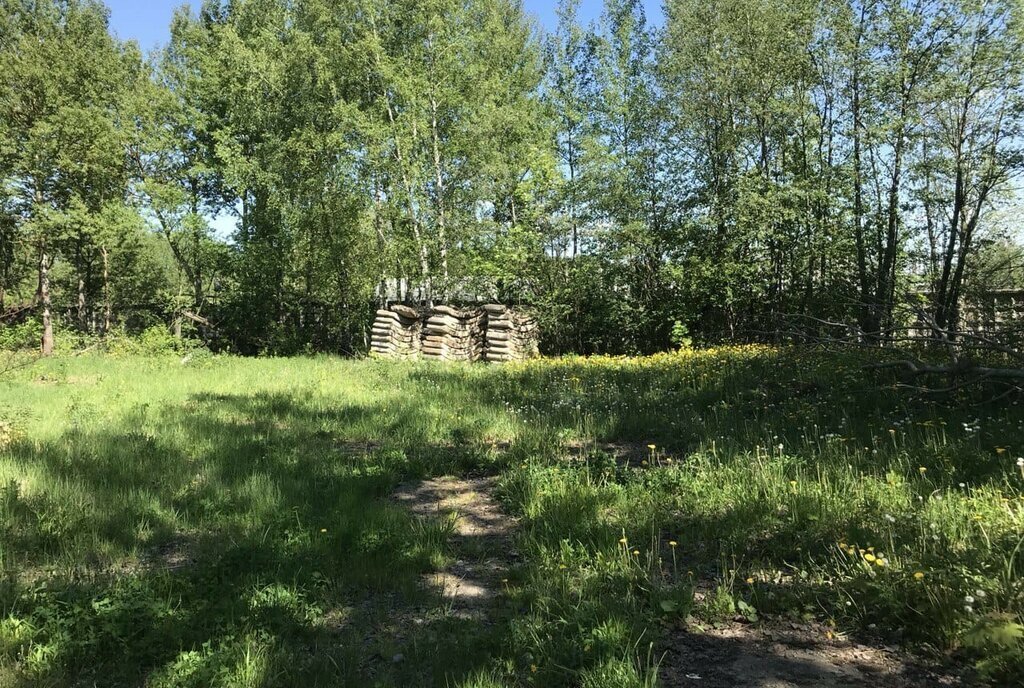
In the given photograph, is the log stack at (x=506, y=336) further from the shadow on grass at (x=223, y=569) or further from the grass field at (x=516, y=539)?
the shadow on grass at (x=223, y=569)

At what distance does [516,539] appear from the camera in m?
4.09

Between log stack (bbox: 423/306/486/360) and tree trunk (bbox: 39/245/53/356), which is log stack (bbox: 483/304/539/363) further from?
tree trunk (bbox: 39/245/53/356)

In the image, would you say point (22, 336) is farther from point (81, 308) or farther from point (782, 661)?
point (782, 661)

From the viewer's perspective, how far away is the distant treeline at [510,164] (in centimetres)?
1522

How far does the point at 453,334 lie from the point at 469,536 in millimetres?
13819

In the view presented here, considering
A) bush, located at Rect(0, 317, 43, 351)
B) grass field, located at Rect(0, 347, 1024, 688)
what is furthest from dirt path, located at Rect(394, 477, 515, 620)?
bush, located at Rect(0, 317, 43, 351)

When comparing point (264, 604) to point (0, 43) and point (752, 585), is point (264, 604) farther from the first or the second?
point (0, 43)

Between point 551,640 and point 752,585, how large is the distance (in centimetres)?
122

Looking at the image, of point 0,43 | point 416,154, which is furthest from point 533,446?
point 0,43

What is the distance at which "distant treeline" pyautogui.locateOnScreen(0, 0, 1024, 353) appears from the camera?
1522cm

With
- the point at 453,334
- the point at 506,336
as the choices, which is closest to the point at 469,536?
the point at 506,336

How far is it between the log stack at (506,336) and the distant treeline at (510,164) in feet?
3.73

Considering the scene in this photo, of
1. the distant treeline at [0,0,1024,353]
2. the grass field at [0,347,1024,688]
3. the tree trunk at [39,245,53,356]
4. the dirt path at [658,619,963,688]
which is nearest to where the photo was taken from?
the dirt path at [658,619,963,688]

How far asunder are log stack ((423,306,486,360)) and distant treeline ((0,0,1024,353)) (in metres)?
1.69
